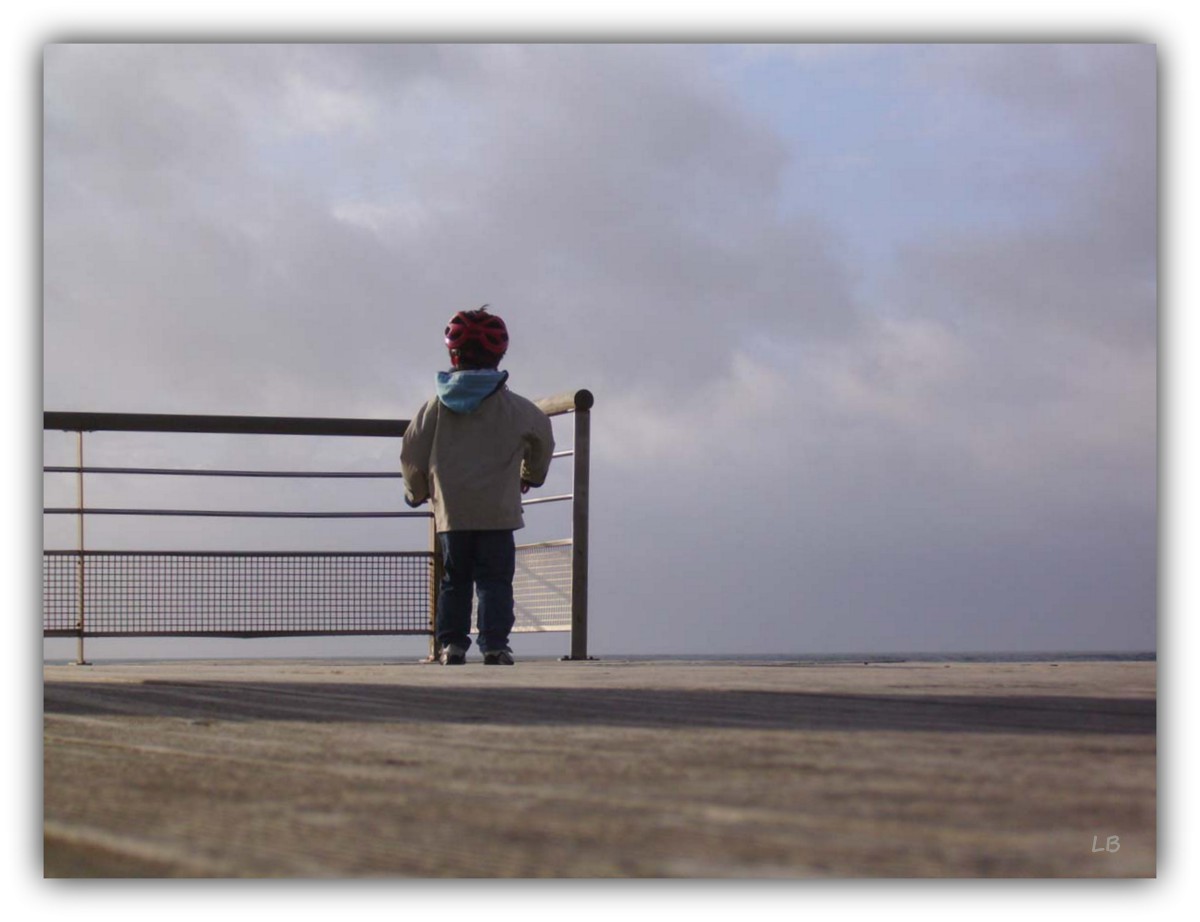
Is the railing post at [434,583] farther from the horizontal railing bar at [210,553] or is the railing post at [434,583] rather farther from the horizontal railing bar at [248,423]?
the horizontal railing bar at [248,423]

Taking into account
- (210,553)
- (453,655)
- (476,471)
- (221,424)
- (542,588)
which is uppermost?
(221,424)

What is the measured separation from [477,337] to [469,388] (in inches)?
7.9

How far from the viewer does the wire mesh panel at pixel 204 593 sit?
5.49m

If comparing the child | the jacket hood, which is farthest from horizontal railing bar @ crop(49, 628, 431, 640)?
the jacket hood

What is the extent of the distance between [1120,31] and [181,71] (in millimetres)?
2176

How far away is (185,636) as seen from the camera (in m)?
5.46

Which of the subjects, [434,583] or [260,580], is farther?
[434,583]

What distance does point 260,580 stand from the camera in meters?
5.55

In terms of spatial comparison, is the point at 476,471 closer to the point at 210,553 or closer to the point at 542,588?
the point at 542,588

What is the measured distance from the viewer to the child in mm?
5266

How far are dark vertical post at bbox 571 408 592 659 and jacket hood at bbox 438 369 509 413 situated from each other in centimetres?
81

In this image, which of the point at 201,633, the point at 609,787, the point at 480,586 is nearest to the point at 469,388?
the point at 480,586

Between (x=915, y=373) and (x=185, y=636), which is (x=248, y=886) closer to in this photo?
(x=915, y=373)

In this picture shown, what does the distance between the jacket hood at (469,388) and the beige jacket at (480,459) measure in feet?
0.12
